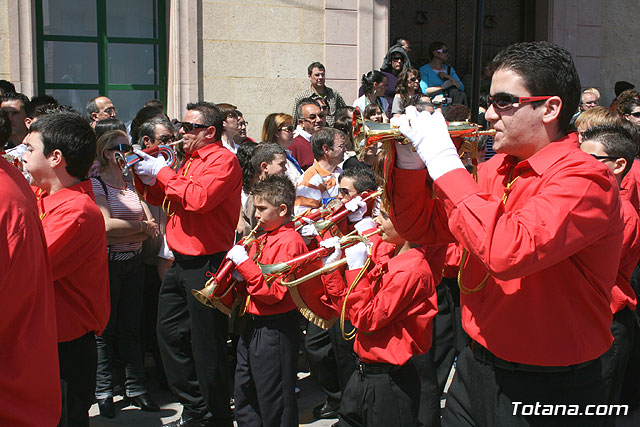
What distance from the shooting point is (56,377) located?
2434 millimetres

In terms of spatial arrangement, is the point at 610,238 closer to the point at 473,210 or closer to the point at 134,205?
the point at 473,210

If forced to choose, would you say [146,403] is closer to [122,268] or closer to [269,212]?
[122,268]

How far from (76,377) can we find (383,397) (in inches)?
57.8

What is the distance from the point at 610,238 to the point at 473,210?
0.52 meters

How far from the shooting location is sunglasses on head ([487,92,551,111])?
2332mm

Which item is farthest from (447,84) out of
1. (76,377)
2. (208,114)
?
(76,377)

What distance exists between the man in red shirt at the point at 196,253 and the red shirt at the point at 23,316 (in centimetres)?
234

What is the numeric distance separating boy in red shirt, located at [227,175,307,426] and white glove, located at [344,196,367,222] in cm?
39

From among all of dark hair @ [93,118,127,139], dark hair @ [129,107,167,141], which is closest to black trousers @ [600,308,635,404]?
dark hair @ [93,118,127,139]

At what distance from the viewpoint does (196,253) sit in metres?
4.75

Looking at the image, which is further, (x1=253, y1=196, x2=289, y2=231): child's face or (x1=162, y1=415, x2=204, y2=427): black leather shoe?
(x1=162, y1=415, x2=204, y2=427): black leather shoe

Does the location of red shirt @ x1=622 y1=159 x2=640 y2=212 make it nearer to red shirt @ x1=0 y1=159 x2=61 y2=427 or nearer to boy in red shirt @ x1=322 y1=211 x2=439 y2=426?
boy in red shirt @ x1=322 y1=211 x2=439 y2=426

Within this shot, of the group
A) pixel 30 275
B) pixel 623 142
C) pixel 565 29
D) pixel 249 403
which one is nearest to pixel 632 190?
pixel 623 142

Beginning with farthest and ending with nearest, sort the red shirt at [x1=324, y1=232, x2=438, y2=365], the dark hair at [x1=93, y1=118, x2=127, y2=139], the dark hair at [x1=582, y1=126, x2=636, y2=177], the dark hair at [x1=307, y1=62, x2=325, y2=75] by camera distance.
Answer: the dark hair at [x1=307, y1=62, x2=325, y2=75]
the dark hair at [x1=93, y1=118, x2=127, y2=139]
the dark hair at [x1=582, y1=126, x2=636, y2=177]
the red shirt at [x1=324, y1=232, x2=438, y2=365]
